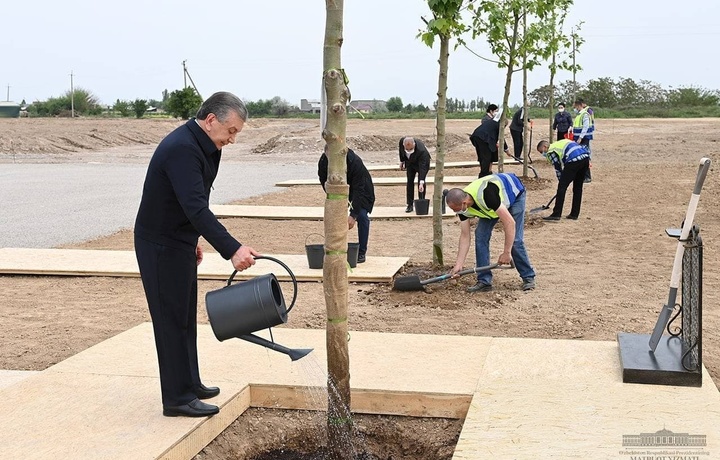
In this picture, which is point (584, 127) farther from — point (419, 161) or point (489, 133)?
point (419, 161)

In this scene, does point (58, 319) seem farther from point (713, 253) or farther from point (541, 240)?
point (713, 253)

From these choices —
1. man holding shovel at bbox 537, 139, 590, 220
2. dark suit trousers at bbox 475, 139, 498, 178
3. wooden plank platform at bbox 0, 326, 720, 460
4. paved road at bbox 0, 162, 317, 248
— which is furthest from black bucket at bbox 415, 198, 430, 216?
wooden plank platform at bbox 0, 326, 720, 460

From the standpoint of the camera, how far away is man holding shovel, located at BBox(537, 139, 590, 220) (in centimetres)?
1288

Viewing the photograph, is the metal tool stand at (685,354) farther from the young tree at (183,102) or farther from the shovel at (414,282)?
the young tree at (183,102)

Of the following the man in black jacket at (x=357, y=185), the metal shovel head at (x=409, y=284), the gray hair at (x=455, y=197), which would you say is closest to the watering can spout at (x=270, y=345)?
the gray hair at (x=455, y=197)

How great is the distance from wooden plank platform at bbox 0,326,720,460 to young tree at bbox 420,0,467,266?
10.2 ft

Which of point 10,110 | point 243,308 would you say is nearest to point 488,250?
point 243,308

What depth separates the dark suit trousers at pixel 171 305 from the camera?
14.0 ft

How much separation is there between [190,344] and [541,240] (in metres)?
7.71

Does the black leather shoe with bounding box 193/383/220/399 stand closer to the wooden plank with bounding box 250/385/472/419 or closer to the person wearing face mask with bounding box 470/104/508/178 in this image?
the wooden plank with bounding box 250/385/472/419

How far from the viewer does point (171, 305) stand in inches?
170

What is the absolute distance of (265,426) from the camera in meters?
4.81

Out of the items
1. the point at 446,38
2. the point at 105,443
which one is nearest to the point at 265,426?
the point at 105,443

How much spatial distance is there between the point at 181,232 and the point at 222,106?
0.66m
